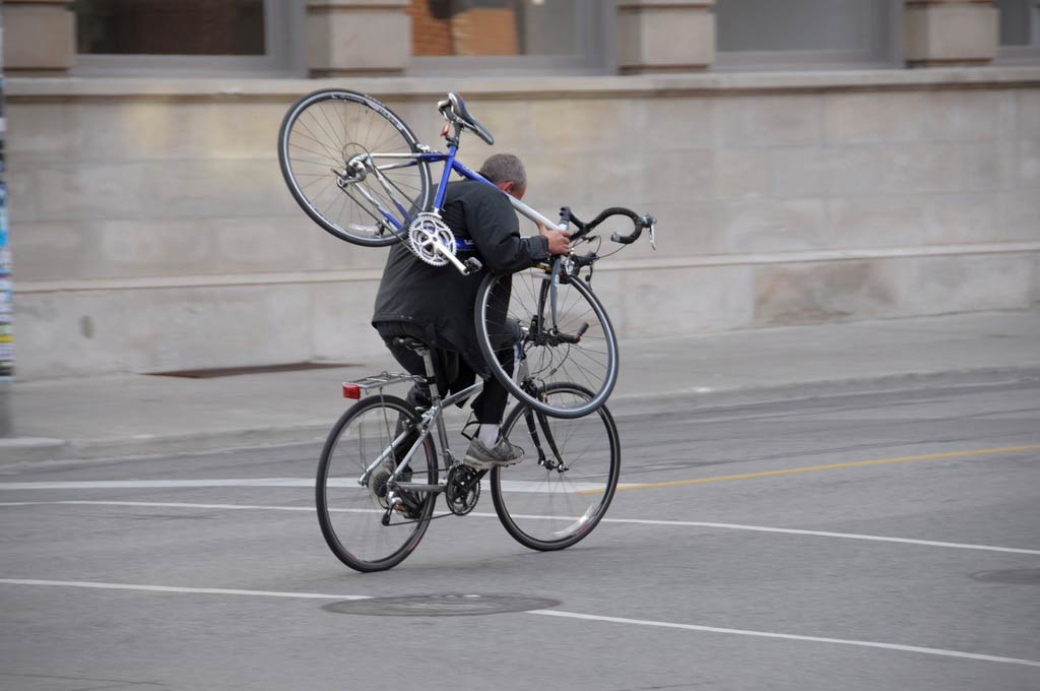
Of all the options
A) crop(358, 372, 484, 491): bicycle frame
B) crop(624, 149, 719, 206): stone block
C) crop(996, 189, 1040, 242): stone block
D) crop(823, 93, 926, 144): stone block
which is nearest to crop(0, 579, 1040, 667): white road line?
crop(358, 372, 484, 491): bicycle frame

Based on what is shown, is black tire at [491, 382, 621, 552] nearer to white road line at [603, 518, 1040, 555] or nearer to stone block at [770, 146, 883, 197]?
white road line at [603, 518, 1040, 555]

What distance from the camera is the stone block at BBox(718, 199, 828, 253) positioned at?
18.1 m

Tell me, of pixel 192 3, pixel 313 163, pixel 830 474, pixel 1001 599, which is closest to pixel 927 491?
pixel 830 474

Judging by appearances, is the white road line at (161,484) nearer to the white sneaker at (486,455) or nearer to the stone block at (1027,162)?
the white sneaker at (486,455)

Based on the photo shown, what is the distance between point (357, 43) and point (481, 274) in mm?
9086

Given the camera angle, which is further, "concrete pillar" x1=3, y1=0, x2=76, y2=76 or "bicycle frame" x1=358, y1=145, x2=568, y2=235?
"concrete pillar" x1=3, y1=0, x2=76, y2=76

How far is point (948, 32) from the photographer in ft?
62.1

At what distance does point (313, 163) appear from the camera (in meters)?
13.6

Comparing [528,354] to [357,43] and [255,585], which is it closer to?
[255,585]

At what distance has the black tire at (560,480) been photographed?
8000mm

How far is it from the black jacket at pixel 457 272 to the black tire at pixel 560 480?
578mm

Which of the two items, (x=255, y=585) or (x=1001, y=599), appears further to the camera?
(x=255, y=585)

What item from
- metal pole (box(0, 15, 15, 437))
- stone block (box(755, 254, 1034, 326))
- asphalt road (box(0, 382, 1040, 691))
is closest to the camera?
asphalt road (box(0, 382, 1040, 691))

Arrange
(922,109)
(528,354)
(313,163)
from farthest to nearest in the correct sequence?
(922,109) < (313,163) < (528,354)
